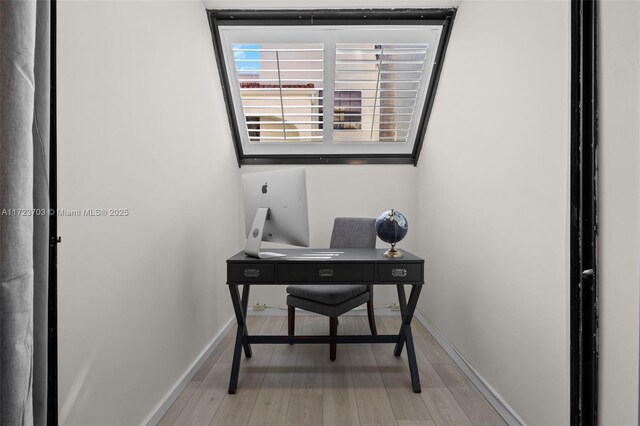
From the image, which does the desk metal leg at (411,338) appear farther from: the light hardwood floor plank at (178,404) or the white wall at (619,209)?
the light hardwood floor plank at (178,404)

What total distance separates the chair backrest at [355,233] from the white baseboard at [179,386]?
3.95ft

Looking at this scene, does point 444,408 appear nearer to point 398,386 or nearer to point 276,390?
point 398,386

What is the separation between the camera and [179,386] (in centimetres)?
194

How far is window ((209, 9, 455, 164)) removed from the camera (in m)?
2.61

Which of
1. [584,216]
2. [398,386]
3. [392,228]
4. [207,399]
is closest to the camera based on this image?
[584,216]

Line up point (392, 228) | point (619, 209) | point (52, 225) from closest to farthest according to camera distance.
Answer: point (52, 225) < point (619, 209) < point (392, 228)

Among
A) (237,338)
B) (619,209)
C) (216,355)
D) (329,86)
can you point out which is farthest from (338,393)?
(329,86)

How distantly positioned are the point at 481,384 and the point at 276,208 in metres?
1.56

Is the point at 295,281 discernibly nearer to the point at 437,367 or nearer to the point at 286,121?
the point at 437,367

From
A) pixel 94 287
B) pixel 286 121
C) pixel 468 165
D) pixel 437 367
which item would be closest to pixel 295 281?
→ pixel 94 287

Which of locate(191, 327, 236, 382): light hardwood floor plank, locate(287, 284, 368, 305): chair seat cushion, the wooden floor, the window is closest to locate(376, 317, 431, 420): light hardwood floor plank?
the wooden floor

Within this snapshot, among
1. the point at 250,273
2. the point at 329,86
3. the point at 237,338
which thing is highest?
the point at 329,86

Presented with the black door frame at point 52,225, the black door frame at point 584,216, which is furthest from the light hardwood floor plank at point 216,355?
the black door frame at point 584,216

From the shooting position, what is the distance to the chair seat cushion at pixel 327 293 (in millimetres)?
2291
